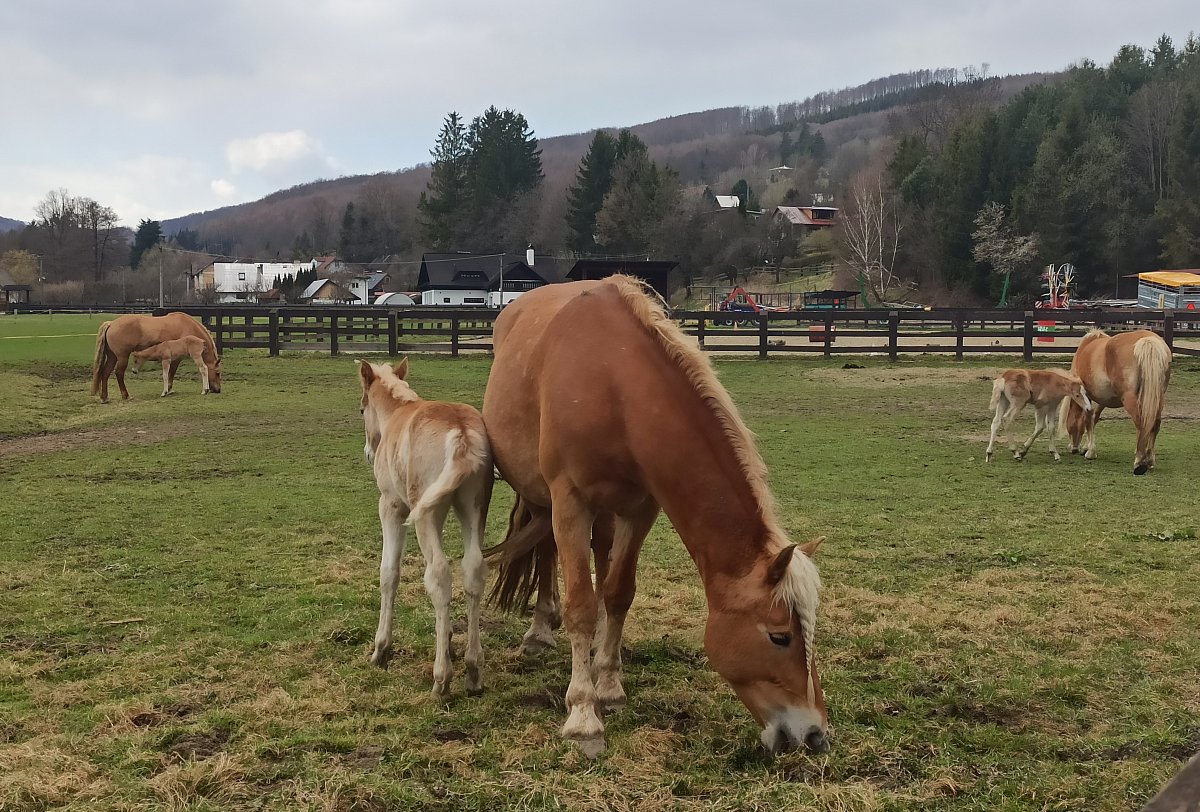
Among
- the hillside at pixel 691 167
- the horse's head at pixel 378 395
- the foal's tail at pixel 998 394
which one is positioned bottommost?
the foal's tail at pixel 998 394

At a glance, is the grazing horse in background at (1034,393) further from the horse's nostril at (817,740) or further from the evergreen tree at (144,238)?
the evergreen tree at (144,238)

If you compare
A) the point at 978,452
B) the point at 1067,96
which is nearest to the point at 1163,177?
the point at 1067,96

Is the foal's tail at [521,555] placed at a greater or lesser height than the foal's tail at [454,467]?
lesser

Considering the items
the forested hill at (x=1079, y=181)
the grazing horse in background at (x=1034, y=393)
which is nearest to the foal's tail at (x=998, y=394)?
the grazing horse in background at (x=1034, y=393)

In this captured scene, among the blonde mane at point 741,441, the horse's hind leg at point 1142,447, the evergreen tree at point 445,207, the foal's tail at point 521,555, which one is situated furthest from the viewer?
the evergreen tree at point 445,207

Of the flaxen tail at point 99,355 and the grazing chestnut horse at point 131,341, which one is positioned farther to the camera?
the grazing chestnut horse at point 131,341

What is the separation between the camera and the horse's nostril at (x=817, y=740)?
124 inches

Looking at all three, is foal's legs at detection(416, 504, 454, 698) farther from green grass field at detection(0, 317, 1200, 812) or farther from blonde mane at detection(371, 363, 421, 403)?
blonde mane at detection(371, 363, 421, 403)

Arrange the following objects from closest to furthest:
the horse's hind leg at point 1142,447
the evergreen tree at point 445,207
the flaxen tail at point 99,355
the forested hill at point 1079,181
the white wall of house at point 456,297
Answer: the horse's hind leg at point 1142,447 → the flaxen tail at point 99,355 → the forested hill at point 1079,181 → the white wall of house at point 456,297 → the evergreen tree at point 445,207

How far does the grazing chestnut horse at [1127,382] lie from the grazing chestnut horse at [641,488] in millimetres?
8269

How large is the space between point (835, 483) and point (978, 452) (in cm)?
310

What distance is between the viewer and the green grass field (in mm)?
3051

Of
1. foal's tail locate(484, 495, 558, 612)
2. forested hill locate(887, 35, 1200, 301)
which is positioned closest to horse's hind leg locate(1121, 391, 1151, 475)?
foal's tail locate(484, 495, 558, 612)

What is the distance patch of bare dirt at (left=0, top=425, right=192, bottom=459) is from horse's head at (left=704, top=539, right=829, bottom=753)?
10.6 m
